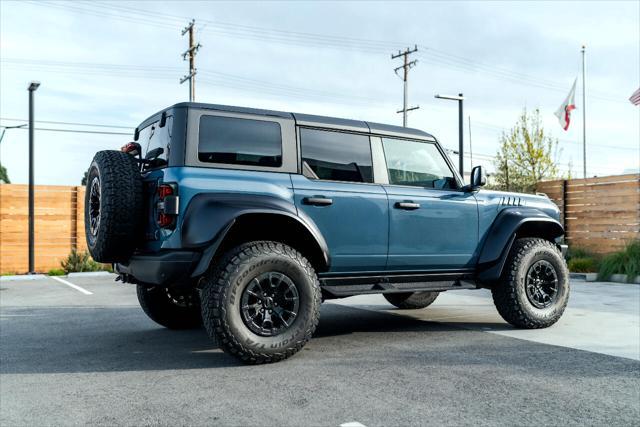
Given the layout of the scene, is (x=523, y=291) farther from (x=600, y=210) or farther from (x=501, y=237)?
(x=600, y=210)

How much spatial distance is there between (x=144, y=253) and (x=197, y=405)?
5.39 ft

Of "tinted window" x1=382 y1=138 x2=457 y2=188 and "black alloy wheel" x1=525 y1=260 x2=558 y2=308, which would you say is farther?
"black alloy wheel" x1=525 y1=260 x2=558 y2=308

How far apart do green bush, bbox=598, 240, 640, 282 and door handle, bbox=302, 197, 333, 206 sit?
9103 mm

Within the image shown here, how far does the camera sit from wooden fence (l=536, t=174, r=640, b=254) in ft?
45.3

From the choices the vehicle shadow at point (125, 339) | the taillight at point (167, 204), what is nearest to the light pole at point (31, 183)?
the vehicle shadow at point (125, 339)

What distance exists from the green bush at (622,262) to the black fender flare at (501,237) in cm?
660

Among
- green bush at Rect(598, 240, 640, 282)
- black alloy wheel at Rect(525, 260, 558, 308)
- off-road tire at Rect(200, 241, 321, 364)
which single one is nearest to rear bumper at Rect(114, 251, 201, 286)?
off-road tire at Rect(200, 241, 321, 364)

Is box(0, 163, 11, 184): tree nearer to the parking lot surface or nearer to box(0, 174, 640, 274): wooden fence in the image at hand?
box(0, 174, 640, 274): wooden fence

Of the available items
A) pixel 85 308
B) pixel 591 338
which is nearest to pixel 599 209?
pixel 591 338

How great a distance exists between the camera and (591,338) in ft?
19.5

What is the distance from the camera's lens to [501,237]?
6445 mm

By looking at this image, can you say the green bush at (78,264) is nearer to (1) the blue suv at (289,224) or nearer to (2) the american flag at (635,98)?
(1) the blue suv at (289,224)

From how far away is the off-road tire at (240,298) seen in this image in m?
4.67

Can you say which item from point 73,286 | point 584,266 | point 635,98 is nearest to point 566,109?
point 635,98
